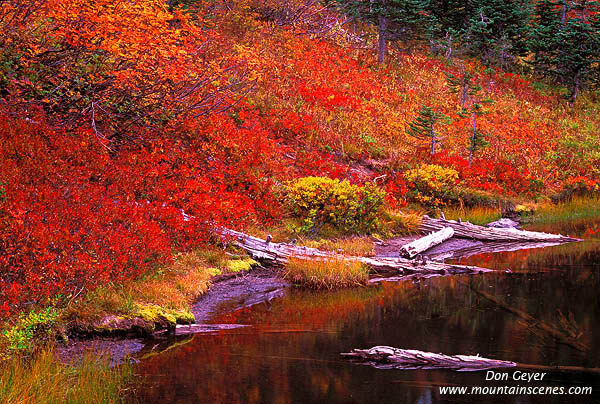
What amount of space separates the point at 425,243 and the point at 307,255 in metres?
4.56

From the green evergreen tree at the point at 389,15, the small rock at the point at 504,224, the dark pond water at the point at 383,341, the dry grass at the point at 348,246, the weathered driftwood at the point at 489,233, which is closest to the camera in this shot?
the dark pond water at the point at 383,341

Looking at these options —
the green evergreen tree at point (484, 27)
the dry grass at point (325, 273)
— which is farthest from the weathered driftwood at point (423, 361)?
the green evergreen tree at point (484, 27)

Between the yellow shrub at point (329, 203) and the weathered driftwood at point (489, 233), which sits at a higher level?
the yellow shrub at point (329, 203)

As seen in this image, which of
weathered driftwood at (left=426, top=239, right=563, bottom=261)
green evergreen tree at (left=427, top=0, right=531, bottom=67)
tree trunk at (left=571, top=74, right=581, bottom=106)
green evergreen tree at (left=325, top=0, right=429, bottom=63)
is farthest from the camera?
green evergreen tree at (left=427, top=0, right=531, bottom=67)

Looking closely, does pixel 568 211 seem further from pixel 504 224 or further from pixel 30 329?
pixel 30 329

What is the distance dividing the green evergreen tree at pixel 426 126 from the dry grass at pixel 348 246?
10876mm

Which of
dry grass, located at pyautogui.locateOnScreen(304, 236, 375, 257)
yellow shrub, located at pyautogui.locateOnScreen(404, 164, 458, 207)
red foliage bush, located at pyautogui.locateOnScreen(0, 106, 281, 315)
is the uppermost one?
red foliage bush, located at pyautogui.locateOnScreen(0, 106, 281, 315)

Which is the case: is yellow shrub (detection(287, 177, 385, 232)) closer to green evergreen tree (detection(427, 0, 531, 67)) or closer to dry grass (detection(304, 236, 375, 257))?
dry grass (detection(304, 236, 375, 257))

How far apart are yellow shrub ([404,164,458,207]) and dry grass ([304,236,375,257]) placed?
6495 millimetres

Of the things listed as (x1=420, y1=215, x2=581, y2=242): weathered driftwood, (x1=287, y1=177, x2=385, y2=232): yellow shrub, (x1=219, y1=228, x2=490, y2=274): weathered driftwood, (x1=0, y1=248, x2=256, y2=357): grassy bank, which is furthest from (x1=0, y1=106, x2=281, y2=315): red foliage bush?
(x1=420, y1=215, x2=581, y2=242): weathered driftwood

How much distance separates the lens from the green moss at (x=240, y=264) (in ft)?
45.9

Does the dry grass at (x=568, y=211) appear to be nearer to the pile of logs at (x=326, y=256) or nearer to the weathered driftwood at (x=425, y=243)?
the weathered driftwood at (x=425, y=243)

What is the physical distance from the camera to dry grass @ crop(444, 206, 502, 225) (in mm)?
21969

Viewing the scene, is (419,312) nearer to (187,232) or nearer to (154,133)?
(187,232)
